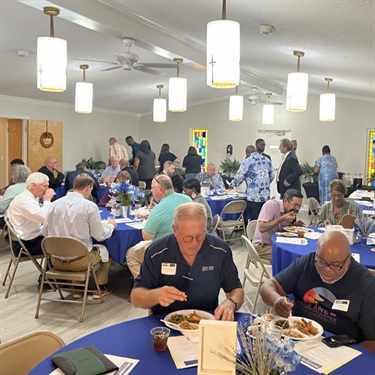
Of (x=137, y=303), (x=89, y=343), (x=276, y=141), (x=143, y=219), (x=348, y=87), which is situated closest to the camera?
(x=89, y=343)

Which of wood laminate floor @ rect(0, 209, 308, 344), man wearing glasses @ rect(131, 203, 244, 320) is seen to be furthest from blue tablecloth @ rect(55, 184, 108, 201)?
man wearing glasses @ rect(131, 203, 244, 320)

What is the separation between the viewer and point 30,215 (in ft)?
13.5

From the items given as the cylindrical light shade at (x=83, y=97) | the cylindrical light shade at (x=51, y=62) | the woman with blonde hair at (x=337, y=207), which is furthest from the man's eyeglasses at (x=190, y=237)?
the cylindrical light shade at (x=83, y=97)

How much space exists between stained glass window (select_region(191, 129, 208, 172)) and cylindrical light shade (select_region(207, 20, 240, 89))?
9174 mm

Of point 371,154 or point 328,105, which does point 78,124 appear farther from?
point 371,154

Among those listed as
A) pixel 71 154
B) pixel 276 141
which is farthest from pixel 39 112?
pixel 276 141

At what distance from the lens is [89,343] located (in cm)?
170

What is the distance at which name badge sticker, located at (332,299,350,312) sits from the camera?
1992mm

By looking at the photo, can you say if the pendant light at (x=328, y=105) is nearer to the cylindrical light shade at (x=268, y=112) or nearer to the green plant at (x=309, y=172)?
the cylindrical light shade at (x=268, y=112)

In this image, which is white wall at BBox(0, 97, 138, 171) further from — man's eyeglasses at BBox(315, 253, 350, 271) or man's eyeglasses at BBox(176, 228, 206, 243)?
man's eyeglasses at BBox(315, 253, 350, 271)

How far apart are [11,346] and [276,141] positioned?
10.4 metres

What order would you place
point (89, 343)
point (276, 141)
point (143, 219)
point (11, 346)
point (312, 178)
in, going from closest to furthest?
point (11, 346), point (89, 343), point (143, 219), point (312, 178), point (276, 141)

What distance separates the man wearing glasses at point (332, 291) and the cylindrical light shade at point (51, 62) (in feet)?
8.66

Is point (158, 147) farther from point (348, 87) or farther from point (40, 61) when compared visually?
point (40, 61)
